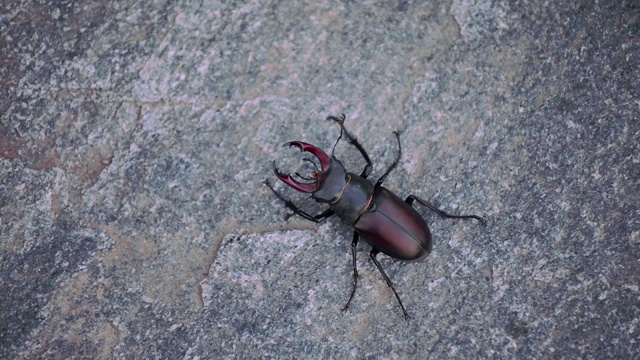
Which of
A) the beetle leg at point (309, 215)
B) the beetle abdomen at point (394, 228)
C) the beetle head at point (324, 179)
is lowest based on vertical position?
the beetle leg at point (309, 215)

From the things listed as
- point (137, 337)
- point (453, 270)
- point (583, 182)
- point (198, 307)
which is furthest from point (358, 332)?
point (583, 182)

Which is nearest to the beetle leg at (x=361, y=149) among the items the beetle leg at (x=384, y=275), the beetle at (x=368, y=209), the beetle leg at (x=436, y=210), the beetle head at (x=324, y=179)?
the beetle at (x=368, y=209)

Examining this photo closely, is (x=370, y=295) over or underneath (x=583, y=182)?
underneath

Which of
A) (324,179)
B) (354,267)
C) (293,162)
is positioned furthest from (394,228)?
(293,162)

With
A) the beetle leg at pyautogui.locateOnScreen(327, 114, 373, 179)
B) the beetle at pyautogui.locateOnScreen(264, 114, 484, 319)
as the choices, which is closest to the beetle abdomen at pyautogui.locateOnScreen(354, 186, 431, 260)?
the beetle at pyautogui.locateOnScreen(264, 114, 484, 319)

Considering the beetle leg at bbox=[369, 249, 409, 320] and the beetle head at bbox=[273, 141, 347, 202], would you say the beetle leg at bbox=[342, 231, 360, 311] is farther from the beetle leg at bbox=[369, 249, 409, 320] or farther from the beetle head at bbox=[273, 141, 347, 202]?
the beetle head at bbox=[273, 141, 347, 202]

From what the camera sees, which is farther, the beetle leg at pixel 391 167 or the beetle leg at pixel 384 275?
the beetle leg at pixel 391 167

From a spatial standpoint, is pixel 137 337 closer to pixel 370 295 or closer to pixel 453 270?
pixel 370 295

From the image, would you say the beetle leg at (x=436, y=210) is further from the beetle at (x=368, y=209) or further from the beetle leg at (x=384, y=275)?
the beetle leg at (x=384, y=275)
